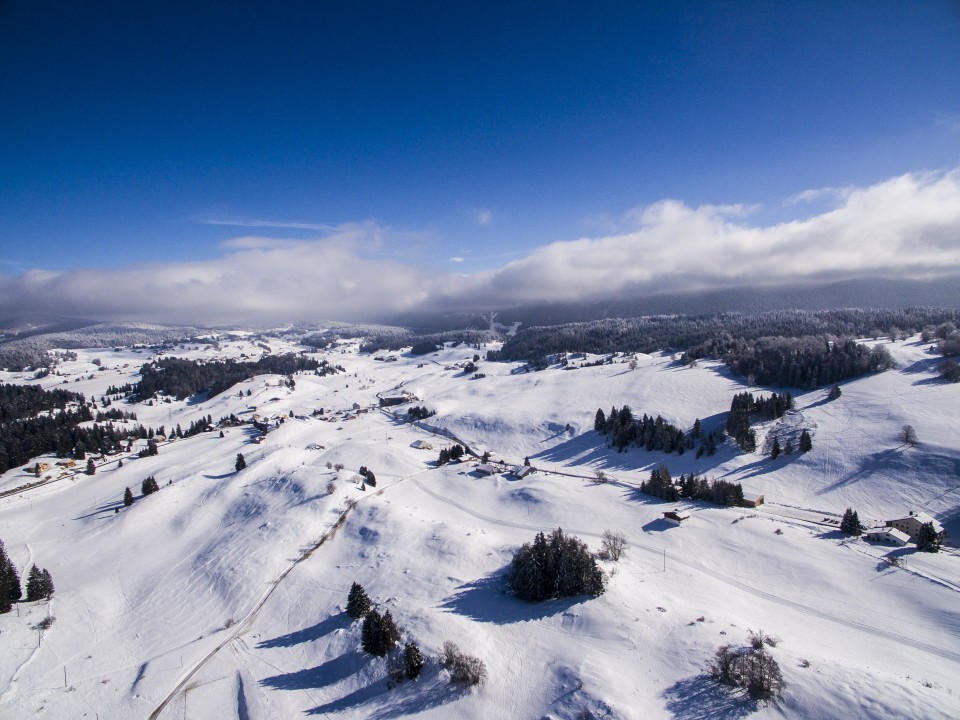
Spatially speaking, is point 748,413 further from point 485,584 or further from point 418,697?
point 418,697

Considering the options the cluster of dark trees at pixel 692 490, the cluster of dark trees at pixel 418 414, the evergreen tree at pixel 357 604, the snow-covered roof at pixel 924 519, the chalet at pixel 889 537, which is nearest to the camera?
the evergreen tree at pixel 357 604

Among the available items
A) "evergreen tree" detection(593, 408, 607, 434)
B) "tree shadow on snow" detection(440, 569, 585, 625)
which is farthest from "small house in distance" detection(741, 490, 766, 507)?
"tree shadow on snow" detection(440, 569, 585, 625)

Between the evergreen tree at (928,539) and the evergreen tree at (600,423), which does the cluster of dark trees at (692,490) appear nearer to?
the evergreen tree at (928,539)

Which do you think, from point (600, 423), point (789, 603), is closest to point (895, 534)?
point (789, 603)

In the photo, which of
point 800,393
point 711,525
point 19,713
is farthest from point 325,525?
point 800,393

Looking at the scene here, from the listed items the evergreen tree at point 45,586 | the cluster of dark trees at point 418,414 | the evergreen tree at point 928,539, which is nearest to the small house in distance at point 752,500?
the evergreen tree at point 928,539

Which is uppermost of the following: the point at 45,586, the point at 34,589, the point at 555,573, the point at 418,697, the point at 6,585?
the point at 555,573
